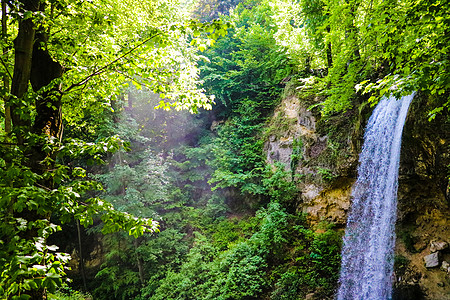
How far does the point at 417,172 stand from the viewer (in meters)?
5.98

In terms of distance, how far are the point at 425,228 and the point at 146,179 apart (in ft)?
30.8

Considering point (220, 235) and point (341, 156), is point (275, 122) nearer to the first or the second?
A: point (341, 156)

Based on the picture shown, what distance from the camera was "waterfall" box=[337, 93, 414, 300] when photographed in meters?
6.16

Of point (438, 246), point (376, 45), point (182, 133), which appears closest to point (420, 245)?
point (438, 246)

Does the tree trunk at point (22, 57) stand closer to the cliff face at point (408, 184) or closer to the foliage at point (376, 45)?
the foliage at point (376, 45)

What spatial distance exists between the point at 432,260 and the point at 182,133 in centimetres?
1305

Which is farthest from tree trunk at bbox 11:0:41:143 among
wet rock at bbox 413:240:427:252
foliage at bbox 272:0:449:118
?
wet rock at bbox 413:240:427:252

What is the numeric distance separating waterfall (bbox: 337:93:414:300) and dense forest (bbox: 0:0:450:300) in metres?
0.47

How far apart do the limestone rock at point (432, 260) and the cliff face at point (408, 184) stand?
44mm

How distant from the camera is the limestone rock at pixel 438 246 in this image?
5512 millimetres

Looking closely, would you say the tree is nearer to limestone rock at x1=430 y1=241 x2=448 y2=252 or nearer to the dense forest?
the dense forest

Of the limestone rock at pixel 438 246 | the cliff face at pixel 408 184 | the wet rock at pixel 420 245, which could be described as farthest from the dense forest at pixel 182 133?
the limestone rock at pixel 438 246

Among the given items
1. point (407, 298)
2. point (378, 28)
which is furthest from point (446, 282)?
point (378, 28)

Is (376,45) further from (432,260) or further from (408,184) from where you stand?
(432,260)
